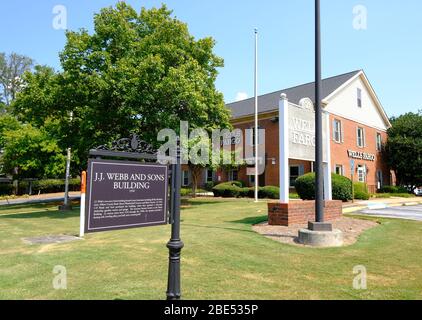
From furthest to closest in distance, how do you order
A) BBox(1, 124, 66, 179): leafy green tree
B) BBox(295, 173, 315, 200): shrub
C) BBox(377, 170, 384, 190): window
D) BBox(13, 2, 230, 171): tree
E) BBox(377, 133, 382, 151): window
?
1. BBox(377, 133, 382, 151): window
2. BBox(377, 170, 384, 190): window
3. BBox(1, 124, 66, 179): leafy green tree
4. BBox(295, 173, 315, 200): shrub
5. BBox(13, 2, 230, 171): tree

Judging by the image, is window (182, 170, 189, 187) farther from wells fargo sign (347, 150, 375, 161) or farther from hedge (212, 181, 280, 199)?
wells fargo sign (347, 150, 375, 161)

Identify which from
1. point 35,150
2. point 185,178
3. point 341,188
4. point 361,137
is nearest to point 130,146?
point 341,188

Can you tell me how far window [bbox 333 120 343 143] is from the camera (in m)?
28.4

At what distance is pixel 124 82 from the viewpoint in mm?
14477

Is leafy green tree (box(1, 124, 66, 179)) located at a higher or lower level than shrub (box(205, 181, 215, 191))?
higher

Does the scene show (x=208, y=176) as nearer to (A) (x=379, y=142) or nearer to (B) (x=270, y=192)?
(B) (x=270, y=192)

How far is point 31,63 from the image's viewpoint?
173 feet

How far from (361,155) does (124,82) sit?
24.5 metres

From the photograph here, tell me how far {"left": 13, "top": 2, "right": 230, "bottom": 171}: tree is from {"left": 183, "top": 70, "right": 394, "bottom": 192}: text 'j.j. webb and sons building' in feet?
36.8

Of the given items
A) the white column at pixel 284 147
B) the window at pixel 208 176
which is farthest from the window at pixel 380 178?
the white column at pixel 284 147

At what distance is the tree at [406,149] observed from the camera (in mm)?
32156

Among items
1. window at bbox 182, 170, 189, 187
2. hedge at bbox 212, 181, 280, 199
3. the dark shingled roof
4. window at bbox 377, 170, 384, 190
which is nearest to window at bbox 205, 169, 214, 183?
window at bbox 182, 170, 189, 187

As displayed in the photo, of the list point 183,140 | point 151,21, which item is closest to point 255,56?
point 151,21
